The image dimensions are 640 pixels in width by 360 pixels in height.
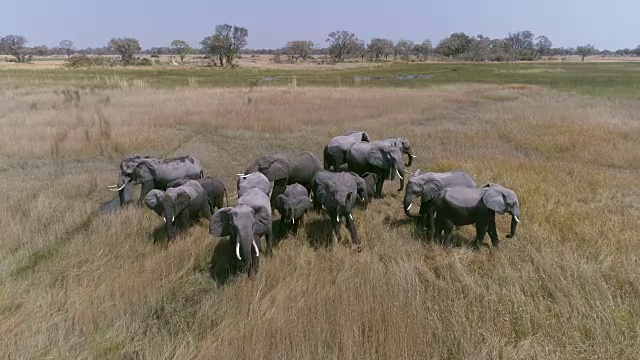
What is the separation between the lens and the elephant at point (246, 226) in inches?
188

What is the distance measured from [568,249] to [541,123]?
12380 millimetres

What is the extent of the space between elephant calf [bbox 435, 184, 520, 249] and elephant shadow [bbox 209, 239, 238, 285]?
3022 millimetres

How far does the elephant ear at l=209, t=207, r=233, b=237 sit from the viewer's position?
16.5 feet

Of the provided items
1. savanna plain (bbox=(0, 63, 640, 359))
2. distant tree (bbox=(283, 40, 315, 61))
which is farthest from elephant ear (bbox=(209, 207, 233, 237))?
distant tree (bbox=(283, 40, 315, 61))

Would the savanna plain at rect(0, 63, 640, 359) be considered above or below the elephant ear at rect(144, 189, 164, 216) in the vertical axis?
below

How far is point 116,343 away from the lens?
150 inches

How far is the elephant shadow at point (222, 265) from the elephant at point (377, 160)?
3434mm

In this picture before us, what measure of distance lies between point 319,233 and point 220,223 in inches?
71.9

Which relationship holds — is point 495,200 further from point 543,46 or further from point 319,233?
point 543,46

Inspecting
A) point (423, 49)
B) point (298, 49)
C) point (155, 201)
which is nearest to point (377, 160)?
point (155, 201)

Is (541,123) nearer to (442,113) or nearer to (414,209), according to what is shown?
(442,113)

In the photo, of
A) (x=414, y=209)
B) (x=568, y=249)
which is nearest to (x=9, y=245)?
(x=414, y=209)

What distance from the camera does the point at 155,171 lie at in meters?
7.37

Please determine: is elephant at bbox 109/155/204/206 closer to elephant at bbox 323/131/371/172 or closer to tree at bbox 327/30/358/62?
elephant at bbox 323/131/371/172
